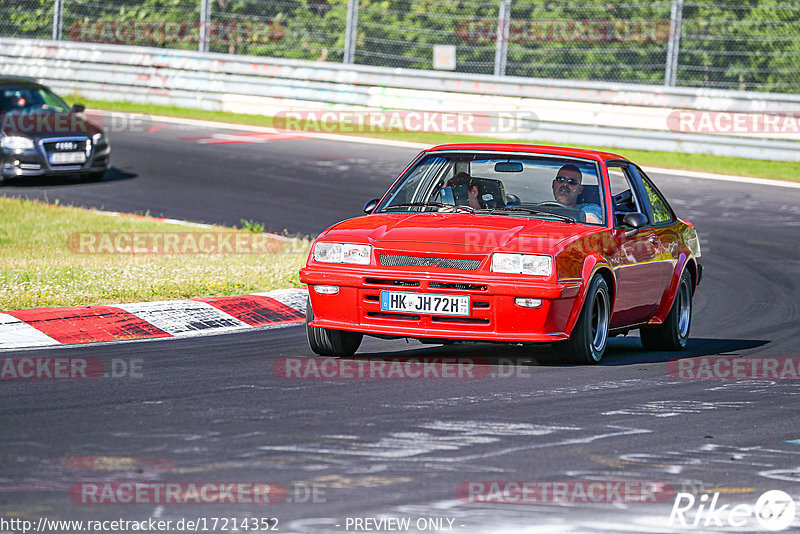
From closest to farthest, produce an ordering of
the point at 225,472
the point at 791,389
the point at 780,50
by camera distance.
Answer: the point at 225,472
the point at 791,389
the point at 780,50

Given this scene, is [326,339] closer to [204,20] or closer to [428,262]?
[428,262]

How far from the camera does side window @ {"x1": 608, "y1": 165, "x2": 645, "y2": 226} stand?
9.30 metres

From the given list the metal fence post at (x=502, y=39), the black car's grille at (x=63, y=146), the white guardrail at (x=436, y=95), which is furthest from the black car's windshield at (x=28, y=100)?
the metal fence post at (x=502, y=39)

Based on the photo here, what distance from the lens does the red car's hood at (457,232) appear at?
7.67m

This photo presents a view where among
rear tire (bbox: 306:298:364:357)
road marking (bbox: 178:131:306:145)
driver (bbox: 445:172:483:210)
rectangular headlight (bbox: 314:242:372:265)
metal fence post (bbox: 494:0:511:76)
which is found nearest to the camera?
rectangular headlight (bbox: 314:242:372:265)

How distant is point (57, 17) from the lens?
88.3 ft

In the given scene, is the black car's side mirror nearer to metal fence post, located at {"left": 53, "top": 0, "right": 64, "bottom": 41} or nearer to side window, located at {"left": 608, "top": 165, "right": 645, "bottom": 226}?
side window, located at {"left": 608, "top": 165, "right": 645, "bottom": 226}

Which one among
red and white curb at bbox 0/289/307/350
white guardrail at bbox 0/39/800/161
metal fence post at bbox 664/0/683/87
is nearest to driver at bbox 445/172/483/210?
red and white curb at bbox 0/289/307/350

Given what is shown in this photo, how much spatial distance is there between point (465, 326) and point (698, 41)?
47.2 ft

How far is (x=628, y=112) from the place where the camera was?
21359 mm

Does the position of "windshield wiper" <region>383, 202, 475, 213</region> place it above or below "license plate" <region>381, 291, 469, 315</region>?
above

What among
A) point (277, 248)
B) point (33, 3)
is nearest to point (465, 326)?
point (277, 248)

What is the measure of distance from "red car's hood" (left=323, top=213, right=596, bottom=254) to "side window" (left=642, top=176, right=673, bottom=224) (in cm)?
148

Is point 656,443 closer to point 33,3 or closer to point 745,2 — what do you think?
point 745,2
